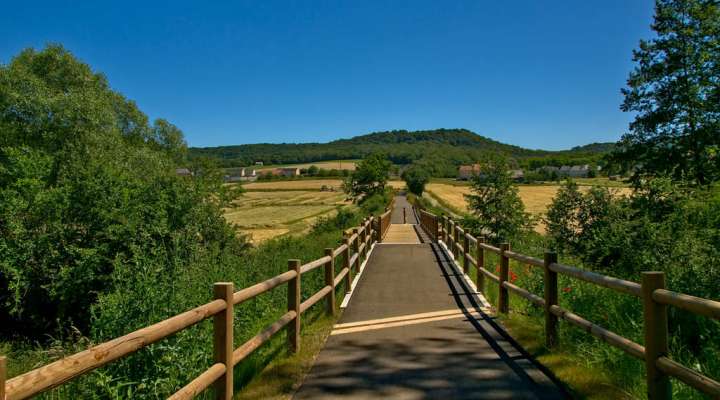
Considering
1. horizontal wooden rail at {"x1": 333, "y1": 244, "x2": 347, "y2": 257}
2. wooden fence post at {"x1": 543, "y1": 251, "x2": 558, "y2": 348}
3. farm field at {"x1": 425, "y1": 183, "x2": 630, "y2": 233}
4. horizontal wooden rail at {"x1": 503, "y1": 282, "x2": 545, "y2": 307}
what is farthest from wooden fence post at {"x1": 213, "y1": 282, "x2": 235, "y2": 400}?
farm field at {"x1": 425, "y1": 183, "x2": 630, "y2": 233}

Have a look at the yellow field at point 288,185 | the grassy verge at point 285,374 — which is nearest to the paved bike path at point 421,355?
the grassy verge at point 285,374

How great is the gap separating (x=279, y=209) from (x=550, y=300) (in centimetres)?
6486

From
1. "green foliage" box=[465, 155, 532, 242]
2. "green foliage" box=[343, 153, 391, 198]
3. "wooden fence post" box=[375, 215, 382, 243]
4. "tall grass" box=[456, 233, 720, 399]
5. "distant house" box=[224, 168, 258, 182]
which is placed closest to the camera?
"tall grass" box=[456, 233, 720, 399]

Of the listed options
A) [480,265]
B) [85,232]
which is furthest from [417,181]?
[480,265]

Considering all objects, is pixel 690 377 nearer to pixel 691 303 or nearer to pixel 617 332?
pixel 691 303

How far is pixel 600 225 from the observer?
1212 cm

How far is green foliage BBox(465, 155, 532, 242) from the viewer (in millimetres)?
16344

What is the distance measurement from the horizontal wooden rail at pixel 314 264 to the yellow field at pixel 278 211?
9253mm

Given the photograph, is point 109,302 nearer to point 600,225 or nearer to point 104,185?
point 104,185

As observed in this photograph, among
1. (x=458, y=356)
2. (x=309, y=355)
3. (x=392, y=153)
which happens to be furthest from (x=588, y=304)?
(x=392, y=153)

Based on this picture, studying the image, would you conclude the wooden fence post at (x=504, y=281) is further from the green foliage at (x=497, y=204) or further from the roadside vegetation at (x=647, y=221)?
the green foliage at (x=497, y=204)

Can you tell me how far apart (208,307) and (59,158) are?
79.4 feet

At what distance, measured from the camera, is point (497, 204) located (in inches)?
648

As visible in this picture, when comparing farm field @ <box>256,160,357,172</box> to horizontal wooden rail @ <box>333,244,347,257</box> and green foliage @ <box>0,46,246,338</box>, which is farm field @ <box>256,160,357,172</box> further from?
horizontal wooden rail @ <box>333,244,347,257</box>
